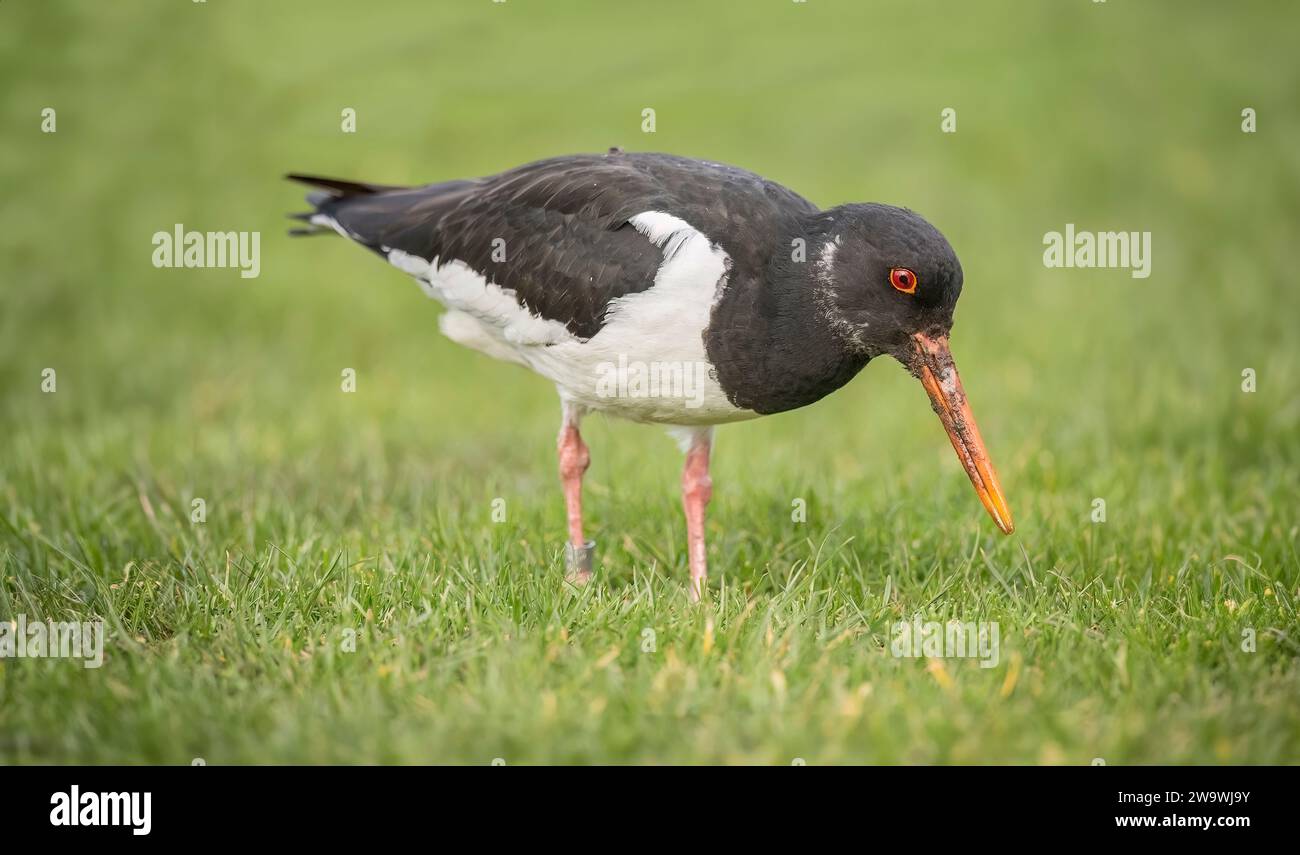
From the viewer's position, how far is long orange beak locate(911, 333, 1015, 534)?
540cm

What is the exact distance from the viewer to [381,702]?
4.39 m

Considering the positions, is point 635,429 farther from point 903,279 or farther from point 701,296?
point 903,279

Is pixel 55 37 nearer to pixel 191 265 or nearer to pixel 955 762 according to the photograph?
pixel 191 265

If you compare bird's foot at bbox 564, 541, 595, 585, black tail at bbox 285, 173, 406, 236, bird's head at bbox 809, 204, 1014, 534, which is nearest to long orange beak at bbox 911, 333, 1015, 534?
bird's head at bbox 809, 204, 1014, 534

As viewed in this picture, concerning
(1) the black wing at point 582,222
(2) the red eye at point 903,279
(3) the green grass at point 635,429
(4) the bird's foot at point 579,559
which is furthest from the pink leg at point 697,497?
(2) the red eye at point 903,279

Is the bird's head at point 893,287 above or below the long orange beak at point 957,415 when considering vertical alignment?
above

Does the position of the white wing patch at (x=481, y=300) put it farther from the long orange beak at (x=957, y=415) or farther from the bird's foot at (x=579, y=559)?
the long orange beak at (x=957, y=415)

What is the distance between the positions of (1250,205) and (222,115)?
10.5 meters

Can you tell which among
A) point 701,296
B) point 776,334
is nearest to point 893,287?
point 776,334

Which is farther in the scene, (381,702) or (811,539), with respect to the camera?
(811,539)

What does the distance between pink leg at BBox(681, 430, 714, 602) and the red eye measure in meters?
1.37

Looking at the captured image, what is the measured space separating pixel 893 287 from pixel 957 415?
26.0 inches

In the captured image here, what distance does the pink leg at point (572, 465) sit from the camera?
6023 mm
